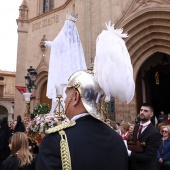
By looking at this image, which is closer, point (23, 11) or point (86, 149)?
point (86, 149)

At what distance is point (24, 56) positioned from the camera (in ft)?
57.1

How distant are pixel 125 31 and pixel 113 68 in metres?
10.2

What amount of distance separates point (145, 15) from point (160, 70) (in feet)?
13.6

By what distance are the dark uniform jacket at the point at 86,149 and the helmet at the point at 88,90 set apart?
0.20 ft

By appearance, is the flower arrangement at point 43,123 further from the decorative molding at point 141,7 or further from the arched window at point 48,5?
the arched window at point 48,5

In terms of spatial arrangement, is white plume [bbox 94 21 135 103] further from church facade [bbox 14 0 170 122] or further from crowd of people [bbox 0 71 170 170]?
church facade [bbox 14 0 170 122]

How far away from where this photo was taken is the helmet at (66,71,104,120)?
1520mm

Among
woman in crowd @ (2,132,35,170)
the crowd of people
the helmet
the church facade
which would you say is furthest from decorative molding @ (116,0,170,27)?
the crowd of people

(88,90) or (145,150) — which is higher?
(88,90)

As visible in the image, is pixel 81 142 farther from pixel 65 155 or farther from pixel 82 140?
pixel 65 155

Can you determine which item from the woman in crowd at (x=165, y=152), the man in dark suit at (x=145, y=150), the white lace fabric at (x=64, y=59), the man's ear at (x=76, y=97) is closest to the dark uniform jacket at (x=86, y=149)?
the man's ear at (x=76, y=97)

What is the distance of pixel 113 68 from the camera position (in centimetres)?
165

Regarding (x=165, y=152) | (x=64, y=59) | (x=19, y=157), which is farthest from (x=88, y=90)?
(x=64, y=59)

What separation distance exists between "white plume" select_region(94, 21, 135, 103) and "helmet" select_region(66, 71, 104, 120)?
50 millimetres
